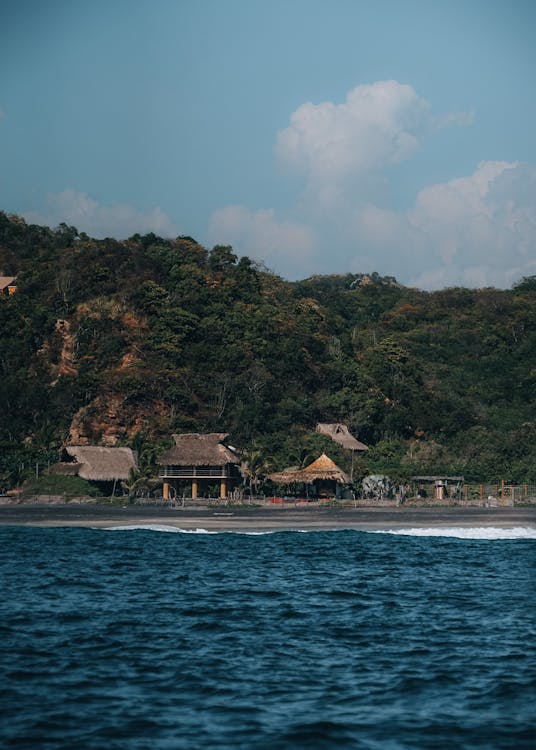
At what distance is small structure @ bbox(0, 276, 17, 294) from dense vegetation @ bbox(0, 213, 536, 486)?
1694mm

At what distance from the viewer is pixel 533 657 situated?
17953 mm

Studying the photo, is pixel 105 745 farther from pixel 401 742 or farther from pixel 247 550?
pixel 247 550

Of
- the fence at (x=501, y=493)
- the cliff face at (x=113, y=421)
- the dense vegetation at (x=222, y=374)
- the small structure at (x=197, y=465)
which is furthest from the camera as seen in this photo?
the cliff face at (x=113, y=421)

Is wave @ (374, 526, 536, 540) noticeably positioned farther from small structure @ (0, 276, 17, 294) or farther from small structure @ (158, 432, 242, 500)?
small structure @ (0, 276, 17, 294)

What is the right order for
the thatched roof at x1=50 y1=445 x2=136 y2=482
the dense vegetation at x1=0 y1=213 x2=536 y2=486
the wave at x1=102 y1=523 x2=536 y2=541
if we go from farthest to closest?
the dense vegetation at x1=0 y1=213 x2=536 y2=486
the thatched roof at x1=50 y1=445 x2=136 y2=482
the wave at x1=102 y1=523 x2=536 y2=541

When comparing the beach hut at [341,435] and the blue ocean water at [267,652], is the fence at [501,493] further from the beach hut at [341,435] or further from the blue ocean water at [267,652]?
the blue ocean water at [267,652]

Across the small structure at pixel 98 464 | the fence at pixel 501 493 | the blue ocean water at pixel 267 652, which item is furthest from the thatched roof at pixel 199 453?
the blue ocean water at pixel 267 652

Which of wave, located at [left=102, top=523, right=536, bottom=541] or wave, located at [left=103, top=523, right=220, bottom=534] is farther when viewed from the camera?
wave, located at [left=103, top=523, right=220, bottom=534]

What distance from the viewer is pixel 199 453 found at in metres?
64.8

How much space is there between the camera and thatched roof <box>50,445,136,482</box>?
64125mm

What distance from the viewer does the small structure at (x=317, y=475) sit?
64.0 m

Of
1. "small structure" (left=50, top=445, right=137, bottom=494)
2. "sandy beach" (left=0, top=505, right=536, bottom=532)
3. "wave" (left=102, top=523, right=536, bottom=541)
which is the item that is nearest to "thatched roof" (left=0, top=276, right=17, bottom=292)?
"small structure" (left=50, top=445, right=137, bottom=494)

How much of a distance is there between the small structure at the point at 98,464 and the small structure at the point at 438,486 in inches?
756

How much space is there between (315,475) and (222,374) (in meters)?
21.3
